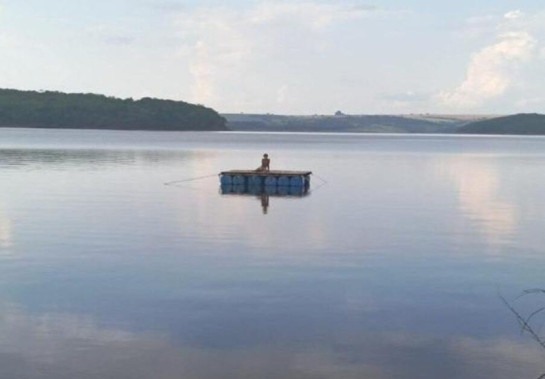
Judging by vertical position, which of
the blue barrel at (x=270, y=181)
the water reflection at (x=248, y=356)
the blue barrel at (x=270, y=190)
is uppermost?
the water reflection at (x=248, y=356)

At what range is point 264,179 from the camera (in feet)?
206

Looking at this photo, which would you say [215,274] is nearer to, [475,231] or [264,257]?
[264,257]

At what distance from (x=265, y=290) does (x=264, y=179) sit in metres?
39.5

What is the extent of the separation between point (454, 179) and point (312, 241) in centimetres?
4754

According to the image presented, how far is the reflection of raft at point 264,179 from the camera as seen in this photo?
61.8 metres

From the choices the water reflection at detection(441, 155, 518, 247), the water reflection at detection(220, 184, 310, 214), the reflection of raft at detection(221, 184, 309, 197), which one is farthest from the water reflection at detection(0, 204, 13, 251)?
the reflection of raft at detection(221, 184, 309, 197)

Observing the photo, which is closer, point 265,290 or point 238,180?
point 265,290

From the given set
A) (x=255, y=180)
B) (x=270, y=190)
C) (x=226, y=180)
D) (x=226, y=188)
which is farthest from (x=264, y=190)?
(x=226, y=180)

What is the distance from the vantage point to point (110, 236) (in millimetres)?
34688

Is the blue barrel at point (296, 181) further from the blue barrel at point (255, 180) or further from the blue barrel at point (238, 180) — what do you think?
the blue barrel at point (238, 180)

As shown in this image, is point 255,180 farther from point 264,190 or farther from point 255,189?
point 264,190

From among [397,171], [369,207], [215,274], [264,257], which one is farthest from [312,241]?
[397,171]

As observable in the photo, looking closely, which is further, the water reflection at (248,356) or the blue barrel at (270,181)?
the blue barrel at (270,181)

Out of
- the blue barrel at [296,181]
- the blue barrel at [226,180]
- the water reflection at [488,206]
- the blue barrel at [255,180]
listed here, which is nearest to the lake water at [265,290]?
the water reflection at [488,206]
